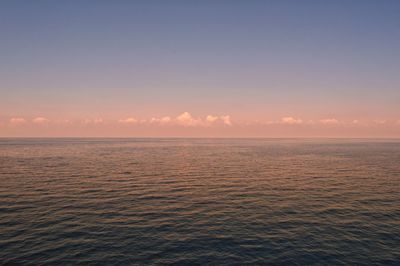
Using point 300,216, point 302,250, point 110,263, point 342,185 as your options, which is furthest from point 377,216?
point 110,263

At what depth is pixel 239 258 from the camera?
1902cm

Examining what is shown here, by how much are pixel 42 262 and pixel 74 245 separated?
2826 millimetres

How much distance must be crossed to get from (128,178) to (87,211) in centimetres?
2148

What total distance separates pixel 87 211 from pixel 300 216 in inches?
972

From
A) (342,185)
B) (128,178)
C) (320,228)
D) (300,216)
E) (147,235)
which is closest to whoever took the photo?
(147,235)

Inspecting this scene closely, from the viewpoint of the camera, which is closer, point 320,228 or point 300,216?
point 320,228

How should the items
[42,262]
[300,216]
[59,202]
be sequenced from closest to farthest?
[42,262]
[300,216]
[59,202]

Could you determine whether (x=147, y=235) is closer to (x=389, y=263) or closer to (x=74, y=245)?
(x=74, y=245)

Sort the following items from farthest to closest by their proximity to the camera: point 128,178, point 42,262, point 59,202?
point 128,178 → point 59,202 → point 42,262

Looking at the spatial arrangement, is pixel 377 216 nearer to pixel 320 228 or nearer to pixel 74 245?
pixel 320 228

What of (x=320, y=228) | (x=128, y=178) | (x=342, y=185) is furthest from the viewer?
(x=128, y=178)

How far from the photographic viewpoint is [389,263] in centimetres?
1839

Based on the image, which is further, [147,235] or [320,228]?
[320,228]

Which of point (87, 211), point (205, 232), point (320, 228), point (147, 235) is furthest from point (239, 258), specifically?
point (87, 211)
